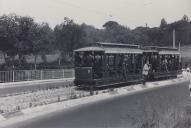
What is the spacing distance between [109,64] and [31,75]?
27.1 ft

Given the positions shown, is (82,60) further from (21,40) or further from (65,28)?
(65,28)

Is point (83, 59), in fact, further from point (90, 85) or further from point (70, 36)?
point (70, 36)

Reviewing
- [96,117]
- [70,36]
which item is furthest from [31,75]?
[70,36]

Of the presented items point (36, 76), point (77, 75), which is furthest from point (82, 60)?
point (36, 76)

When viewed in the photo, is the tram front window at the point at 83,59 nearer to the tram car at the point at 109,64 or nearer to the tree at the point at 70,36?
the tram car at the point at 109,64

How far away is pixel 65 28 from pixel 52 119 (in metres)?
40.2

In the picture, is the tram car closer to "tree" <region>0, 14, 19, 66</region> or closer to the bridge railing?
the bridge railing

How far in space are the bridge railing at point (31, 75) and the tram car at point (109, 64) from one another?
677 cm

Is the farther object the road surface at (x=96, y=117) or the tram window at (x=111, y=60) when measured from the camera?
the tram window at (x=111, y=60)

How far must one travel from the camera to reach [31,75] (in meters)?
31.2

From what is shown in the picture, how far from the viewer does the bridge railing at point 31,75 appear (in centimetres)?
2905

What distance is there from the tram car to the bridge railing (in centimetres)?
677

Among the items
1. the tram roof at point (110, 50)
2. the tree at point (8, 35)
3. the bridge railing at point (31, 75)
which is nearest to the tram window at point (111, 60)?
the tram roof at point (110, 50)

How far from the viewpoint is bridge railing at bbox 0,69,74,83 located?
95.3ft
